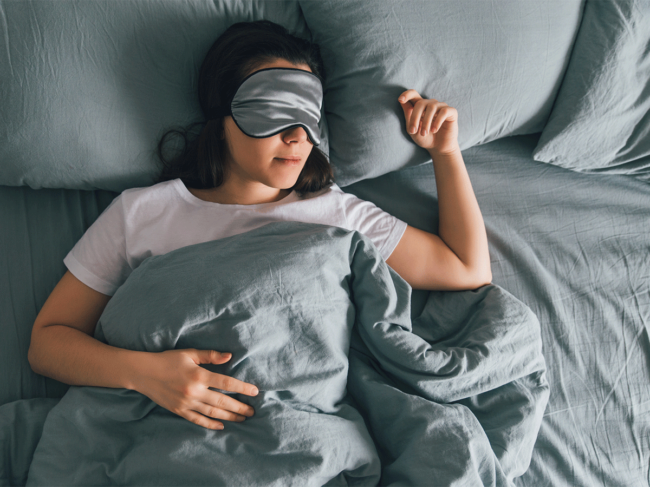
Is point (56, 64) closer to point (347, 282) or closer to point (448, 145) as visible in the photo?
point (347, 282)

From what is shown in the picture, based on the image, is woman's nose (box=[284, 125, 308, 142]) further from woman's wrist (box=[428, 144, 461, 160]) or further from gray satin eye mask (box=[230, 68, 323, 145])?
woman's wrist (box=[428, 144, 461, 160])

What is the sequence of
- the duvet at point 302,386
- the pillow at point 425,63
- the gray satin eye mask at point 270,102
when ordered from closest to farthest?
the duvet at point 302,386 → the gray satin eye mask at point 270,102 → the pillow at point 425,63

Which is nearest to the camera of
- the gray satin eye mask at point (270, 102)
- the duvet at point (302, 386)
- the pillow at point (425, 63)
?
the duvet at point (302, 386)

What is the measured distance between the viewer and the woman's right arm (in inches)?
27.0

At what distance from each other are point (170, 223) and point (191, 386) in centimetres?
32

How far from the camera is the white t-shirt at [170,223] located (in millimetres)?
834

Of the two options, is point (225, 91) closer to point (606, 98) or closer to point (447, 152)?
point (447, 152)

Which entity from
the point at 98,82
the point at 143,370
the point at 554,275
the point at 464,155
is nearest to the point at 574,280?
the point at 554,275

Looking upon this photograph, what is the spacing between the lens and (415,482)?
0.68 metres

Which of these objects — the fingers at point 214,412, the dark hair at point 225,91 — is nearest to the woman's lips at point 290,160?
the dark hair at point 225,91

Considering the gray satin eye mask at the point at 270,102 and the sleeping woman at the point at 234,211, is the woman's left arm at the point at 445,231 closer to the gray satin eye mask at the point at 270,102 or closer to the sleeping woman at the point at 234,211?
the sleeping woman at the point at 234,211

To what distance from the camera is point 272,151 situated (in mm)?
812

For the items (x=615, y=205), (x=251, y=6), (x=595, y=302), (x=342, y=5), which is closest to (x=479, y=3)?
(x=342, y=5)

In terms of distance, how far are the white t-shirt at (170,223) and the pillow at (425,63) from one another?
0.42 ft
